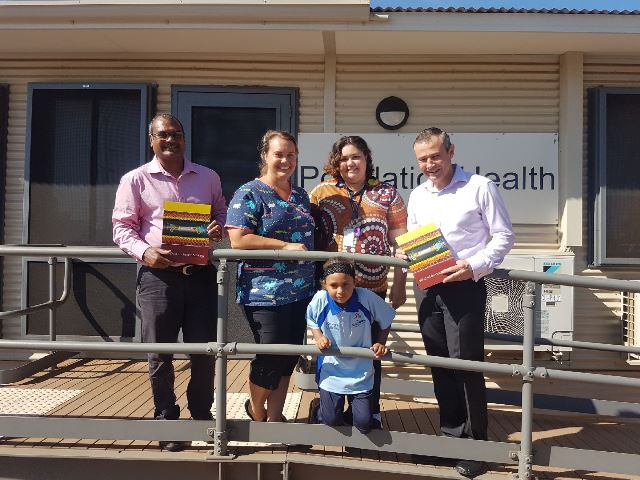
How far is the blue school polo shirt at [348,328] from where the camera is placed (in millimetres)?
2869

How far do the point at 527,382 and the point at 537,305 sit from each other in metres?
2.10

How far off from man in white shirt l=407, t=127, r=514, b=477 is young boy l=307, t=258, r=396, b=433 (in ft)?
0.95

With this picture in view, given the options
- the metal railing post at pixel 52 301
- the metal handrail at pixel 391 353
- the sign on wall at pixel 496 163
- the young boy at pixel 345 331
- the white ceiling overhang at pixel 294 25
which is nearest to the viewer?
the metal handrail at pixel 391 353

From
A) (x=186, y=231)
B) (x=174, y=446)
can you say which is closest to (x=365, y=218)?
(x=186, y=231)

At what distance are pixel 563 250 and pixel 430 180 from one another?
2551mm

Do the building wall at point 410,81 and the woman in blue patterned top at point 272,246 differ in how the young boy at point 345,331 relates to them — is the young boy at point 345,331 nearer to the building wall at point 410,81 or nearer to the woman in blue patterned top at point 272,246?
the woman in blue patterned top at point 272,246

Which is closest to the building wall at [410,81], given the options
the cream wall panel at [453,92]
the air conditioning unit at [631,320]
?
the cream wall panel at [453,92]

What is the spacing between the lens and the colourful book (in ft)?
8.96

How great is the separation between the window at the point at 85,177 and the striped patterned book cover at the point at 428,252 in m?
3.22

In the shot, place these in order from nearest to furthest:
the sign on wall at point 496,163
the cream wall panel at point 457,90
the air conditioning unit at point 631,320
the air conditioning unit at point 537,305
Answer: the air conditioning unit at point 537,305
the air conditioning unit at point 631,320
the sign on wall at point 496,163
the cream wall panel at point 457,90

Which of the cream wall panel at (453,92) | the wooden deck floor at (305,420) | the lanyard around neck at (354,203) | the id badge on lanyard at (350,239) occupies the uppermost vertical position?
the cream wall panel at (453,92)

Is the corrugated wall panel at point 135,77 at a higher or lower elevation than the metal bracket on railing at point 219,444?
A: higher

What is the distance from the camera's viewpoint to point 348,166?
9.73ft

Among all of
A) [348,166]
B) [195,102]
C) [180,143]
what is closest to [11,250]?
[180,143]
